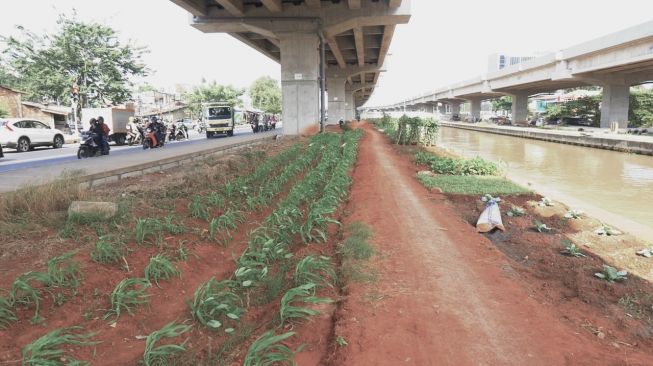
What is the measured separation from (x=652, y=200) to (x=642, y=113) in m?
43.9

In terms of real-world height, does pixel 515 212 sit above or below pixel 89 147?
below

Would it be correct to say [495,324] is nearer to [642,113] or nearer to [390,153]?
[390,153]

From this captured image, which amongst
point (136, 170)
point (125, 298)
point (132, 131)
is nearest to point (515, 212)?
point (125, 298)

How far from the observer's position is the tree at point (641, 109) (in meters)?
45.6

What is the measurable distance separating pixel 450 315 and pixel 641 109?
2136 inches

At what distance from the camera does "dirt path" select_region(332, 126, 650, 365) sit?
9.67 ft

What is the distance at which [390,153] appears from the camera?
1666 cm

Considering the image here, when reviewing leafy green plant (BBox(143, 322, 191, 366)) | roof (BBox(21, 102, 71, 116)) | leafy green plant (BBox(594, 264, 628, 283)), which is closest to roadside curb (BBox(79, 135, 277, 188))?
Result: leafy green plant (BBox(143, 322, 191, 366))

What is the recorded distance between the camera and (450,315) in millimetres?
3533

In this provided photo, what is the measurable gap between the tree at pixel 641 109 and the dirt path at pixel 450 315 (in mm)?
50491

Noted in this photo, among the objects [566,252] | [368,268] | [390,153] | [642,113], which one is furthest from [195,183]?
[642,113]

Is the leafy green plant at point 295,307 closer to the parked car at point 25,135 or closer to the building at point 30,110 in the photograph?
the parked car at point 25,135

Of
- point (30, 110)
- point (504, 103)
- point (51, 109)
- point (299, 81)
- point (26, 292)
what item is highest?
point (504, 103)

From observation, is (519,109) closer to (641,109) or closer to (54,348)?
(641,109)
